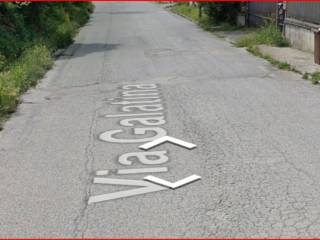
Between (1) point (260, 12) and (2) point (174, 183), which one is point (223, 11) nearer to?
(1) point (260, 12)

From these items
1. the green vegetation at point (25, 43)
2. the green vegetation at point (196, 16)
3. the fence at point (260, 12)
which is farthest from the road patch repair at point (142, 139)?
the green vegetation at point (196, 16)

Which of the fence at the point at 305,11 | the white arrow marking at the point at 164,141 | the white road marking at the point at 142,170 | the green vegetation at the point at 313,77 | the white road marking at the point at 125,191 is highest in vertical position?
the fence at the point at 305,11

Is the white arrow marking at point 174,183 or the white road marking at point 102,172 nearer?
the white arrow marking at point 174,183

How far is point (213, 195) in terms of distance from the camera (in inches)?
191

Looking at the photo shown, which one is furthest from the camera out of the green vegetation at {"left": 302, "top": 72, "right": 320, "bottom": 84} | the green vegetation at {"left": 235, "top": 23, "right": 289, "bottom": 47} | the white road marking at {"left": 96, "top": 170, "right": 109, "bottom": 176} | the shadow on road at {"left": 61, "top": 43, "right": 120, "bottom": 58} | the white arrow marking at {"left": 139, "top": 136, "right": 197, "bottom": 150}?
the shadow on road at {"left": 61, "top": 43, "right": 120, "bottom": 58}

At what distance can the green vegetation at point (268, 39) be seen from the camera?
634 inches

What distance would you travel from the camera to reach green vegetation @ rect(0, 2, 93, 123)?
9.80m

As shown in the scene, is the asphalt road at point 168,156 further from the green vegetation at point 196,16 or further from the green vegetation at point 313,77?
the green vegetation at point 196,16

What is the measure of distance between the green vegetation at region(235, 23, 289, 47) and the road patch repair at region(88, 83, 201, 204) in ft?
22.8

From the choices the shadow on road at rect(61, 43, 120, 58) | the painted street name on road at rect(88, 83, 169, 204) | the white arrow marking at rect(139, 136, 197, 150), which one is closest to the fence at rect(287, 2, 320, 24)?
the painted street name on road at rect(88, 83, 169, 204)

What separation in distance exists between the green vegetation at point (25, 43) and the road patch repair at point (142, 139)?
204cm

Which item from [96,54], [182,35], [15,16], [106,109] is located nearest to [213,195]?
[106,109]

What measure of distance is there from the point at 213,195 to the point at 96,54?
12331mm

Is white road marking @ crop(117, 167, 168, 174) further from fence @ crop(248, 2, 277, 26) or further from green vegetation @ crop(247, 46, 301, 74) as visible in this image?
fence @ crop(248, 2, 277, 26)
